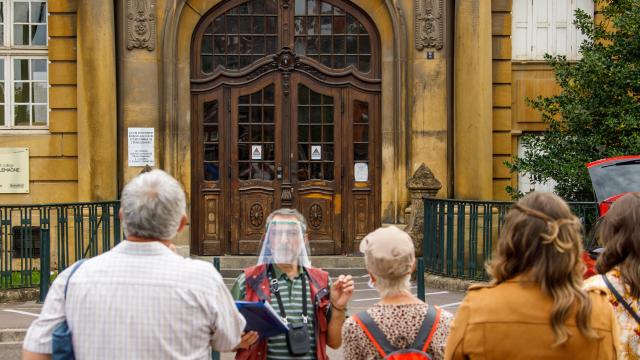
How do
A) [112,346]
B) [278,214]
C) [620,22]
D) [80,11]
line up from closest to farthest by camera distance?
[112,346] < [278,214] < [620,22] < [80,11]

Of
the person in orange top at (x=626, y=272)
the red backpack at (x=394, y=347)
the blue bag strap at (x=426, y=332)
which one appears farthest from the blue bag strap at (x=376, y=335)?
the person in orange top at (x=626, y=272)

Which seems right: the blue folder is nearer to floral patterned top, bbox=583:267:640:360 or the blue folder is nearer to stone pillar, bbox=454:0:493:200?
floral patterned top, bbox=583:267:640:360

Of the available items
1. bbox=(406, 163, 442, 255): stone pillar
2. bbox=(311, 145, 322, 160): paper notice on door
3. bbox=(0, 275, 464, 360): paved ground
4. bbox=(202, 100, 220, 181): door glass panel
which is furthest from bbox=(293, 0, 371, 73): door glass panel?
bbox=(0, 275, 464, 360): paved ground

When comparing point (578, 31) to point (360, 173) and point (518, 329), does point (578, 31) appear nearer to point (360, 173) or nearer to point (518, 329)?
point (360, 173)

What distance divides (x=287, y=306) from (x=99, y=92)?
39.3 ft

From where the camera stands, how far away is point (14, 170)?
17.8m

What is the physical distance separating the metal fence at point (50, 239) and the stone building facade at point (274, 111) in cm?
164

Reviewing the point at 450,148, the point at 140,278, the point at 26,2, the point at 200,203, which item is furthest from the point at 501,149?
the point at 140,278

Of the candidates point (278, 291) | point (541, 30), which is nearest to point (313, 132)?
point (541, 30)

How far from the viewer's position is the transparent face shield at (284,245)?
5723 mm

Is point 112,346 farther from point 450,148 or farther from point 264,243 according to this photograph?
point 450,148

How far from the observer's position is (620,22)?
15672 mm

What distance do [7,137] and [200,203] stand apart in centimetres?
351

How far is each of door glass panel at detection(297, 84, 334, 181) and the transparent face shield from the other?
1209cm
